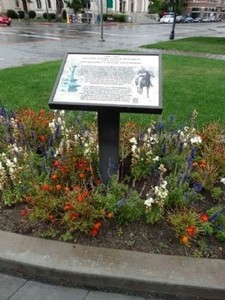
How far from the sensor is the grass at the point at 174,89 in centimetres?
622

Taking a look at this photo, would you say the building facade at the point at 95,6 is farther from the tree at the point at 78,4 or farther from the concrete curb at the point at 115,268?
the concrete curb at the point at 115,268

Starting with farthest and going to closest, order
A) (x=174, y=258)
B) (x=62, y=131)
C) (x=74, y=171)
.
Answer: (x=62, y=131) → (x=74, y=171) → (x=174, y=258)

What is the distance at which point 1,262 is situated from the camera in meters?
2.59

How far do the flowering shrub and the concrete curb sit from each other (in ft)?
0.66

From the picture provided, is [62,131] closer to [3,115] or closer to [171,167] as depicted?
[3,115]

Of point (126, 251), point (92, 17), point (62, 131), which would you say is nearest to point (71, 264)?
point (126, 251)

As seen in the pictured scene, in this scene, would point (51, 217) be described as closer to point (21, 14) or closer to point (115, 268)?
point (115, 268)

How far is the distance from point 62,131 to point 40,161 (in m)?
0.55

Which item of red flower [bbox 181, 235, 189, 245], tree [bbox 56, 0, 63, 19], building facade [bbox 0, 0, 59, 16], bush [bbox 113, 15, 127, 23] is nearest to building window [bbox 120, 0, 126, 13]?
building facade [bbox 0, 0, 59, 16]

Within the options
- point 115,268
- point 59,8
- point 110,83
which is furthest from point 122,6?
point 115,268

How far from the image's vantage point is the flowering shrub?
279 cm

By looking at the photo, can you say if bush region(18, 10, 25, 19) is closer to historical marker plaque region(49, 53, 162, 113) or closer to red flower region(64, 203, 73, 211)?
historical marker plaque region(49, 53, 162, 113)

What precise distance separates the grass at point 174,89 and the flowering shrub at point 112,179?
5.70ft

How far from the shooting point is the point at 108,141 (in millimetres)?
3242
